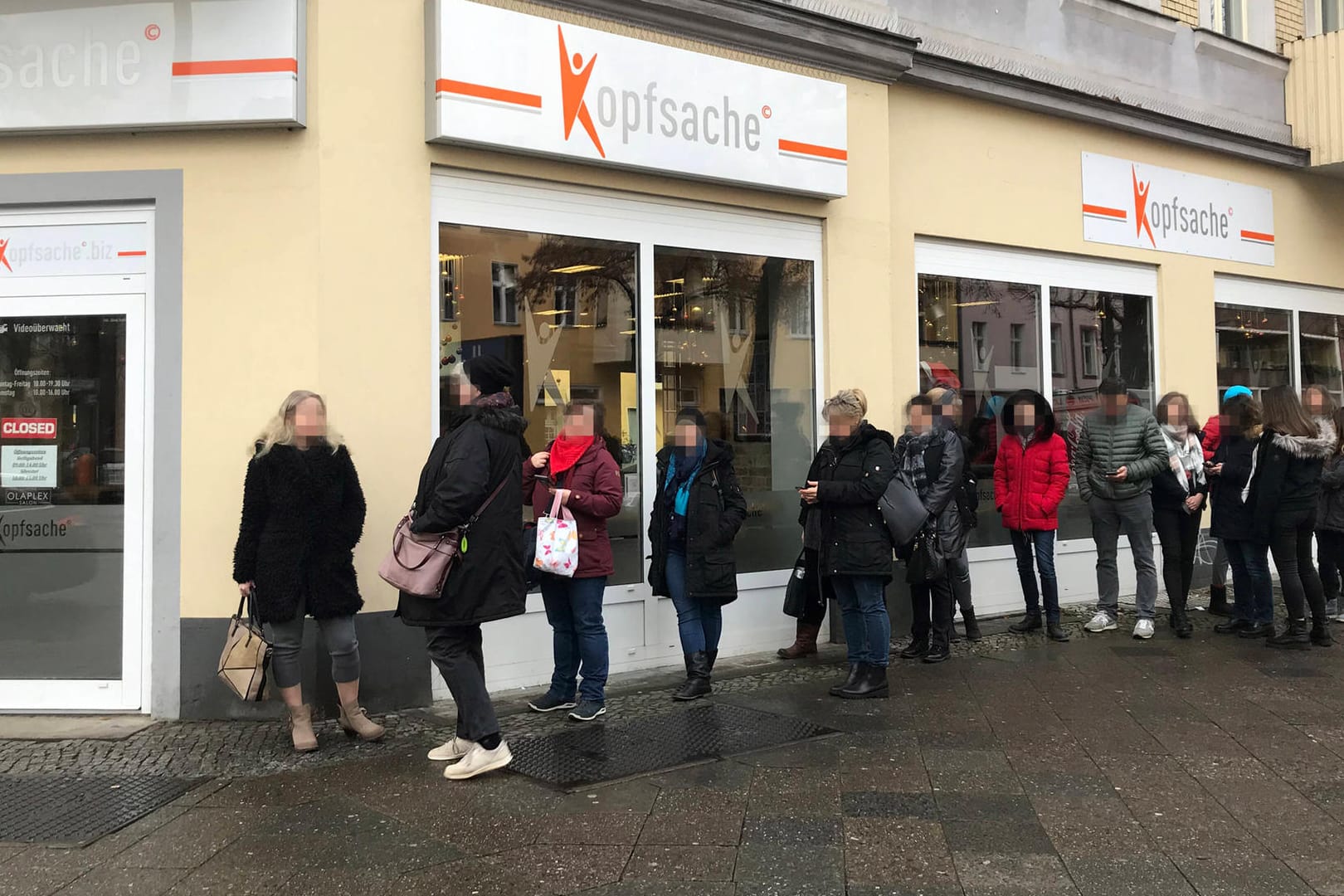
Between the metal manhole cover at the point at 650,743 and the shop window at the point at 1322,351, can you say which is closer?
the metal manhole cover at the point at 650,743

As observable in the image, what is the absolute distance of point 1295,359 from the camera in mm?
12141

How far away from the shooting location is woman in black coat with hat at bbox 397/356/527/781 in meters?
4.98

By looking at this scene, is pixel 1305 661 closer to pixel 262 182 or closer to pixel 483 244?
pixel 483 244

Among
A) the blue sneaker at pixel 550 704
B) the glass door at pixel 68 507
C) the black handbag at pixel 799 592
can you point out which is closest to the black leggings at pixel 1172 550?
the black handbag at pixel 799 592

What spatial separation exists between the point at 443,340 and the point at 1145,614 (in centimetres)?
558

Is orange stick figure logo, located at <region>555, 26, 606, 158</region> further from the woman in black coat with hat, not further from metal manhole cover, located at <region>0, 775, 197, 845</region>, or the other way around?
metal manhole cover, located at <region>0, 775, 197, 845</region>

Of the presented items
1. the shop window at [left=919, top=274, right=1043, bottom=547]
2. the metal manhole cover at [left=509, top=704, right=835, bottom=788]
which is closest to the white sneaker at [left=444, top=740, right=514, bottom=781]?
the metal manhole cover at [left=509, top=704, right=835, bottom=788]

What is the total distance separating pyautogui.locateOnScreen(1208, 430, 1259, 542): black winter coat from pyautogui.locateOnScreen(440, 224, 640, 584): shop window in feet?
14.2

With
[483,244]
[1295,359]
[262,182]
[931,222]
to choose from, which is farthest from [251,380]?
[1295,359]

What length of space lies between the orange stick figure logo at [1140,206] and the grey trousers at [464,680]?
8008mm

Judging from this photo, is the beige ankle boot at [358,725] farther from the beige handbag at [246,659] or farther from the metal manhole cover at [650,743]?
the metal manhole cover at [650,743]

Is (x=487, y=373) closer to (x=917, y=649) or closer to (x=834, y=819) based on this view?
(x=834, y=819)

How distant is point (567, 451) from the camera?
615 centimetres

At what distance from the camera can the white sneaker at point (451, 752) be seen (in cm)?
527
